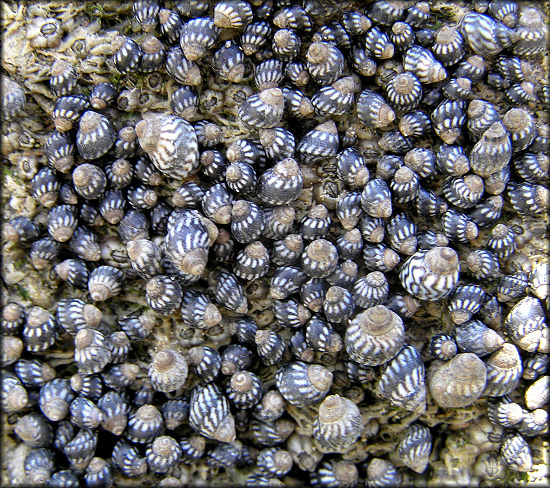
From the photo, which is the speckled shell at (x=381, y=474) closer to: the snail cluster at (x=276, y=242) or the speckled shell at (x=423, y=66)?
the snail cluster at (x=276, y=242)

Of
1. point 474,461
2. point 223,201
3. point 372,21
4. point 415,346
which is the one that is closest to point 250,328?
point 223,201

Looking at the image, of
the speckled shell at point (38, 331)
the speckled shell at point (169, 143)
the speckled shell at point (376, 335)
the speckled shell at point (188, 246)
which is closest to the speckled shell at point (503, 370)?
the speckled shell at point (376, 335)

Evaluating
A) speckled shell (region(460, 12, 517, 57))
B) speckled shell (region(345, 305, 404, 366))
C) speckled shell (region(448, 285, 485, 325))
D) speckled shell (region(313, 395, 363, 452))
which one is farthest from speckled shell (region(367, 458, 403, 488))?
speckled shell (region(460, 12, 517, 57))

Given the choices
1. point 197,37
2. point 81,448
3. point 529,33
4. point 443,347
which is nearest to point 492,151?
point 529,33

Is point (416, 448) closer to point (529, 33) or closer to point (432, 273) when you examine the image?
point (432, 273)

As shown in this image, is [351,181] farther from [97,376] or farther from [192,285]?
[97,376]

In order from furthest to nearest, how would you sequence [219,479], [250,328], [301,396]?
[219,479], [250,328], [301,396]
